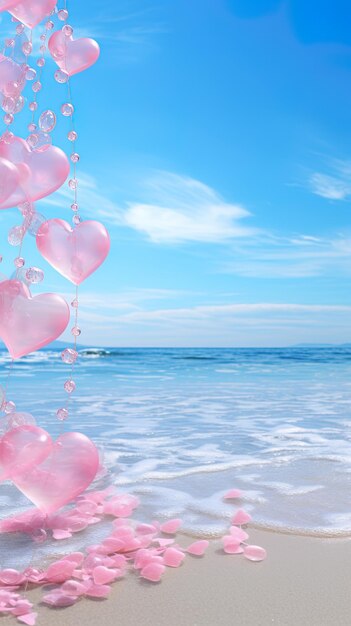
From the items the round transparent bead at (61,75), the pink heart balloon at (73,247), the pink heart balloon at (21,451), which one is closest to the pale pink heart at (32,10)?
the round transparent bead at (61,75)

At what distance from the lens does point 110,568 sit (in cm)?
183

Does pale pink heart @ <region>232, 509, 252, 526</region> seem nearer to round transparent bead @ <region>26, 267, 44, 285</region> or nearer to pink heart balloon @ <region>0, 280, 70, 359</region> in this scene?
pink heart balloon @ <region>0, 280, 70, 359</region>

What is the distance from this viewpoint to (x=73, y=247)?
1.89 metres

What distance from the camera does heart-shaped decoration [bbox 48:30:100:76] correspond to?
81.4 inches

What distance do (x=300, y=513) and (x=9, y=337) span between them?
1.30 metres

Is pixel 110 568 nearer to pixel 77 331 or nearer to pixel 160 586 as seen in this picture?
pixel 160 586

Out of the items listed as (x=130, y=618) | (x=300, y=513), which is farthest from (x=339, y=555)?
(x=130, y=618)

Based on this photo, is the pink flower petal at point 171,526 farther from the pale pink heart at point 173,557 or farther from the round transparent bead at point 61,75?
the round transparent bead at point 61,75

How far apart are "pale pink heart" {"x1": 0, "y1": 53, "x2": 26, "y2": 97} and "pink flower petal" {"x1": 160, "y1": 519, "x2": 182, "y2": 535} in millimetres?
1499

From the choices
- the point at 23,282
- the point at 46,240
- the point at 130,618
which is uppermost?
the point at 46,240

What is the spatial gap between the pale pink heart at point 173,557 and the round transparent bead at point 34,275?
2.96ft

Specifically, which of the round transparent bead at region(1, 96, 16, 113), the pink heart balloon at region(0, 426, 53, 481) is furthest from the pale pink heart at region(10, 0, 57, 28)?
the pink heart balloon at region(0, 426, 53, 481)

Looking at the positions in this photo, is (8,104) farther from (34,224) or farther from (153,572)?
(153,572)

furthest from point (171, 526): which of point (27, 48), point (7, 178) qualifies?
point (27, 48)
